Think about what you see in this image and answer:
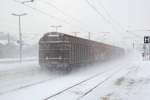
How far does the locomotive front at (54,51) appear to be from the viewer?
69.7 ft

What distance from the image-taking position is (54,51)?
21.6m

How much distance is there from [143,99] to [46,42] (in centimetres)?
1269

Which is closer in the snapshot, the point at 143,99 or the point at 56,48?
the point at 143,99

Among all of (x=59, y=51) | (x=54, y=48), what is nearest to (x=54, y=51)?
(x=54, y=48)

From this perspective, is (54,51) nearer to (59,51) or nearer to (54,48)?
(54,48)

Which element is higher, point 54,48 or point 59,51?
point 54,48

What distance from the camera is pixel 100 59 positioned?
32469 millimetres

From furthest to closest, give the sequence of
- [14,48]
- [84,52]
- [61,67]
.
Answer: [14,48] < [84,52] < [61,67]

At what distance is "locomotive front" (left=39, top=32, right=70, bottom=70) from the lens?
837 inches

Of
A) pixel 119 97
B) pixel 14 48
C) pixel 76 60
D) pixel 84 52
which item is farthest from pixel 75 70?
pixel 14 48

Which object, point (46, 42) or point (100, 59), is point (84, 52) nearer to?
point (46, 42)

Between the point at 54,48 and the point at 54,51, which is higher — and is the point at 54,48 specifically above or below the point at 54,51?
above

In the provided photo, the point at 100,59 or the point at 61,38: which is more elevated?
the point at 61,38

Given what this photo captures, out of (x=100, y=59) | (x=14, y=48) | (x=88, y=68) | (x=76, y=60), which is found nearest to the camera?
(x=76, y=60)
